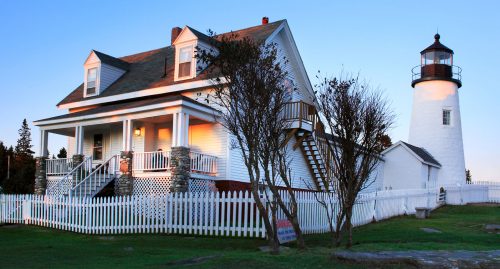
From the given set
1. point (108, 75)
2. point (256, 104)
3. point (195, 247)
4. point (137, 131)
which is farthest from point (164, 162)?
point (256, 104)

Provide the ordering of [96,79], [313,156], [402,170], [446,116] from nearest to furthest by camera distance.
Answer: [313,156]
[96,79]
[402,170]
[446,116]

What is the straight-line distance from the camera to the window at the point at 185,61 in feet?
80.2

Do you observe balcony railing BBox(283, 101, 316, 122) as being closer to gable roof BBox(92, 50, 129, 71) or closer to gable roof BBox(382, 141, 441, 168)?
gable roof BBox(92, 50, 129, 71)

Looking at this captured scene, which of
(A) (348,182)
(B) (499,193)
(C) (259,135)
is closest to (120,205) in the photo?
(C) (259,135)

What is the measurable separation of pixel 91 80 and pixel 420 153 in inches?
749

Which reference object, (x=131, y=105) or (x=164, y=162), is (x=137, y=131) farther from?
(x=164, y=162)

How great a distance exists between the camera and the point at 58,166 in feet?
85.6

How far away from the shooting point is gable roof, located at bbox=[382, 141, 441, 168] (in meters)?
33.6

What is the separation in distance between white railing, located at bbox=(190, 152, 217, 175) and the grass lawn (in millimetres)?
4444

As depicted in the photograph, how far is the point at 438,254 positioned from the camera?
9.23m

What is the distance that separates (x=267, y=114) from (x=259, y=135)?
1.91 feet

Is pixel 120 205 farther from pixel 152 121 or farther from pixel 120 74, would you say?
pixel 120 74

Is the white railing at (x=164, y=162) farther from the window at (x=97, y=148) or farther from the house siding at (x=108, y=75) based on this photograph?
the house siding at (x=108, y=75)

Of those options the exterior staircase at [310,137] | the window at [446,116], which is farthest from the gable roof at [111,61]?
the window at [446,116]
